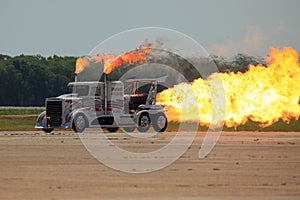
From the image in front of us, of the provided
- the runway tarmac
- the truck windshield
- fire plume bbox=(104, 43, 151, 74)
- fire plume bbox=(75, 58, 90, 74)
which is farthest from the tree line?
the runway tarmac

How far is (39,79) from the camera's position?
164 metres

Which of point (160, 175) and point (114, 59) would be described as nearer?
point (160, 175)

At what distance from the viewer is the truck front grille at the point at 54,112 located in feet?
187

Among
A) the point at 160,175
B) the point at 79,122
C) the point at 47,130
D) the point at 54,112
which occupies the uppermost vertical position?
the point at 54,112

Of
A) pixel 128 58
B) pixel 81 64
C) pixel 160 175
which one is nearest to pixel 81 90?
pixel 81 64

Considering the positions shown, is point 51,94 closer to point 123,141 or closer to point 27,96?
point 27,96

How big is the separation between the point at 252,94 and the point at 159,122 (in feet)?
17.8

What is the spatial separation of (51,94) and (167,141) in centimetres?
10790

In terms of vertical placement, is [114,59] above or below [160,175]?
above

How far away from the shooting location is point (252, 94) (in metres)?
56.3

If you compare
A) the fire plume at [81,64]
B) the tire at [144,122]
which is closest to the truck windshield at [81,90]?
the fire plume at [81,64]

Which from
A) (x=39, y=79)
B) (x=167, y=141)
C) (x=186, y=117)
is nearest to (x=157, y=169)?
(x=167, y=141)

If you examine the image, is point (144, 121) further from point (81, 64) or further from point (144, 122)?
point (81, 64)

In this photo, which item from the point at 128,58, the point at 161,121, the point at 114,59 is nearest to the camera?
the point at 161,121
